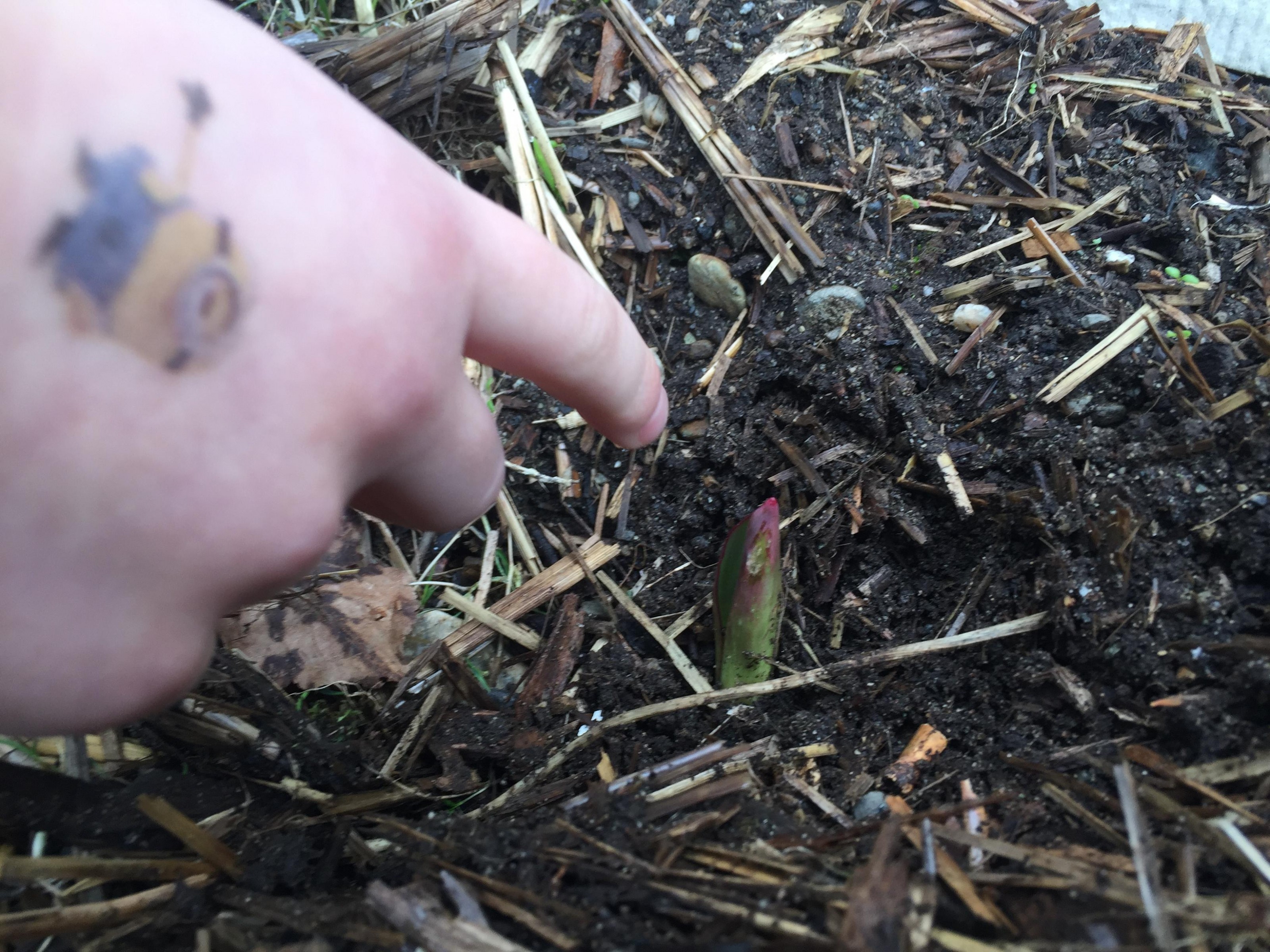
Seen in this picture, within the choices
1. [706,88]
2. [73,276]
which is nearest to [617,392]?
[73,276]

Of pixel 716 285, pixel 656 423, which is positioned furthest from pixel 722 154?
pixel 656 423

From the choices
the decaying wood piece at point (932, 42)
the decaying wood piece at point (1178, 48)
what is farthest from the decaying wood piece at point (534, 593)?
the decaying wood piece at point (1178, 48)

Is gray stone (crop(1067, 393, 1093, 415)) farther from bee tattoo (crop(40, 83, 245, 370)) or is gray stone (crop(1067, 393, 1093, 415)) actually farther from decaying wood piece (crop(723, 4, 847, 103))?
bee tattoo (crop(40, 83, 245, 370))

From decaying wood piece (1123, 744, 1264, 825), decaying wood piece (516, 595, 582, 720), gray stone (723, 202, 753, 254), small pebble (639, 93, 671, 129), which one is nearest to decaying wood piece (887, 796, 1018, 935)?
decaying wood piece (1123, 744, 1264, 825)

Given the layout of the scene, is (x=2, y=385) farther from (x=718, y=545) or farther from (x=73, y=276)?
(x=718, y=545)

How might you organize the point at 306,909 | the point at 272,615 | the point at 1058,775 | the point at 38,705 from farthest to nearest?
the point at 272,615, the point at 1058,775, the point at 306,909, the point at 38,705

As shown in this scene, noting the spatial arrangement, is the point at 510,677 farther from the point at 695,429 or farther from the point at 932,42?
the point at 932,42
